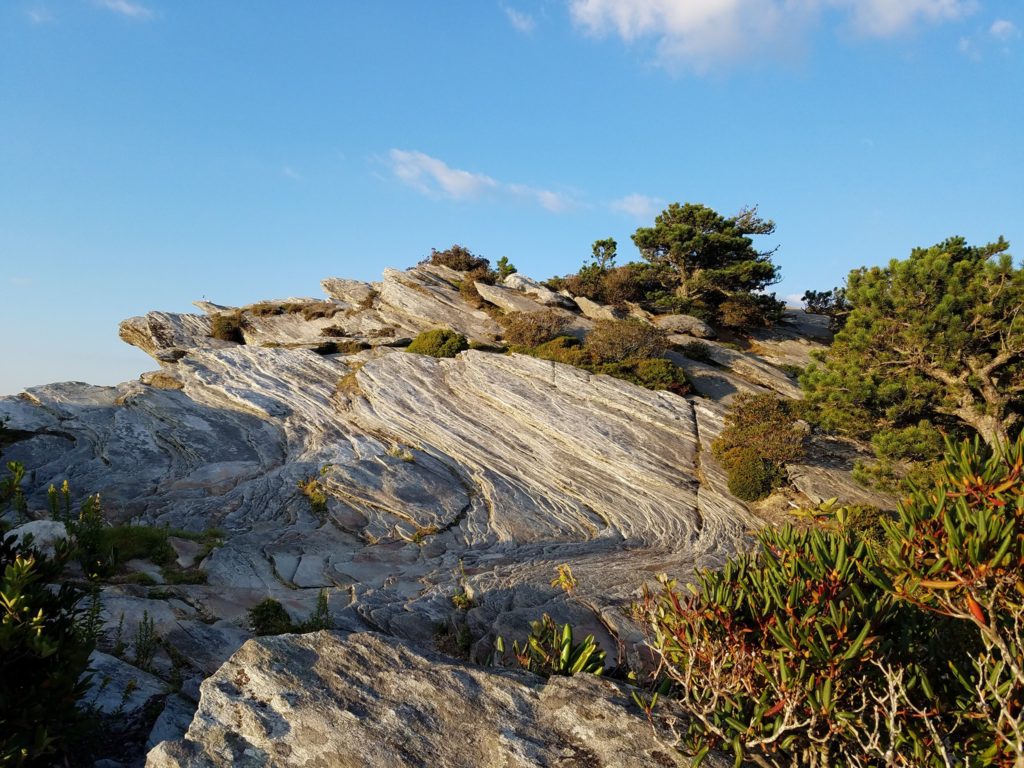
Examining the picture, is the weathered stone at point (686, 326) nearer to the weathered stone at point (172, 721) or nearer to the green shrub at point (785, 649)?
the green shrub at point (785, 649)

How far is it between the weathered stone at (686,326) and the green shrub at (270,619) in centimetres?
3240

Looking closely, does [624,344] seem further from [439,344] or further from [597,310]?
[439,344]

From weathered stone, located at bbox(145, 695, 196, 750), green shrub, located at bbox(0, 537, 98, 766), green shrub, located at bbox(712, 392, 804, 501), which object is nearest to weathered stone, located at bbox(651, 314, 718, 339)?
green shrub, located at bbox(712, 392, 804, 501)

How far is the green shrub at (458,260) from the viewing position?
51219mm

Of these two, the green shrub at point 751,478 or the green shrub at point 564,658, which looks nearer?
the green shrub at point 564,658

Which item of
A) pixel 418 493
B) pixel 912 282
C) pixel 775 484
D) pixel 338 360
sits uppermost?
pixel 912 282

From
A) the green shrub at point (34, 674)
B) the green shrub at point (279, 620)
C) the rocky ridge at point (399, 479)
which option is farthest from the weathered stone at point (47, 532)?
the green shrub at point (34, 674)

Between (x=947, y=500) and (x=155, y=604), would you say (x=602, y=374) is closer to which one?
(x=155, y=604)

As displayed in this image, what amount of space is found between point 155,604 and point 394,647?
7291 millimetres

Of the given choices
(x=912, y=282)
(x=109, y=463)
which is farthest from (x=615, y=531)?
(x=109, y=463)

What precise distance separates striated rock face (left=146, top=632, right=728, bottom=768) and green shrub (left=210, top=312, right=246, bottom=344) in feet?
127

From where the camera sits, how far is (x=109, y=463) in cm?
2273

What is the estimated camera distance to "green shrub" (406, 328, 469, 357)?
33969 millimetres

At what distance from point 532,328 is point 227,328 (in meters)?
20.8
